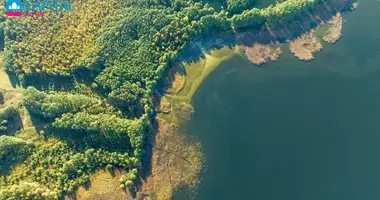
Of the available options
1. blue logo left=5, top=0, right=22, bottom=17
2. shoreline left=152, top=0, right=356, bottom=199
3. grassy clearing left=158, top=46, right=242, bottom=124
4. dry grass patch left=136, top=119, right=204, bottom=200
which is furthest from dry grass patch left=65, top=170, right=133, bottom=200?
blue logo left=5, top=0, right=22, bottom=17

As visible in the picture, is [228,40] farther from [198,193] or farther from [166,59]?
[198,193]

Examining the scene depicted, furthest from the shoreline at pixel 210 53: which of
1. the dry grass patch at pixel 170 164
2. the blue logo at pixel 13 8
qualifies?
the blue logo at pixel 13 8

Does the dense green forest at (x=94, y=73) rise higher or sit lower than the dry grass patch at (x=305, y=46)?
higher

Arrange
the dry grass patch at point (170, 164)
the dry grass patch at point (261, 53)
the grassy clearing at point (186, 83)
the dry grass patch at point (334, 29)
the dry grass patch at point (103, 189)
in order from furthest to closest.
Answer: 1. the dry grass patch at point (334, 29)
2. the dry grass patch at point (261, 53)
3. the grassy clearing at point (186, 83)
4. the dry grass patch at point (170, 164)
5. the dry grass patch at point (103, 189)

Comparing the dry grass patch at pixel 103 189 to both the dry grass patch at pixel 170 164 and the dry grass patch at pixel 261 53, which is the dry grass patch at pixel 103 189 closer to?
the dry grass patch at pixel 170 164

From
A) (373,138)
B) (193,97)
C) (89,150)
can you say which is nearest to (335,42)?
(373,138)

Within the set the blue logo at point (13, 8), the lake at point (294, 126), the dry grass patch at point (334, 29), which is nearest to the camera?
the lake at point (294, 126)

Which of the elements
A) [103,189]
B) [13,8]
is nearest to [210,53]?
[103,189]

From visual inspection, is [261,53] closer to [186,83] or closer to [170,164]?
[186,83]
